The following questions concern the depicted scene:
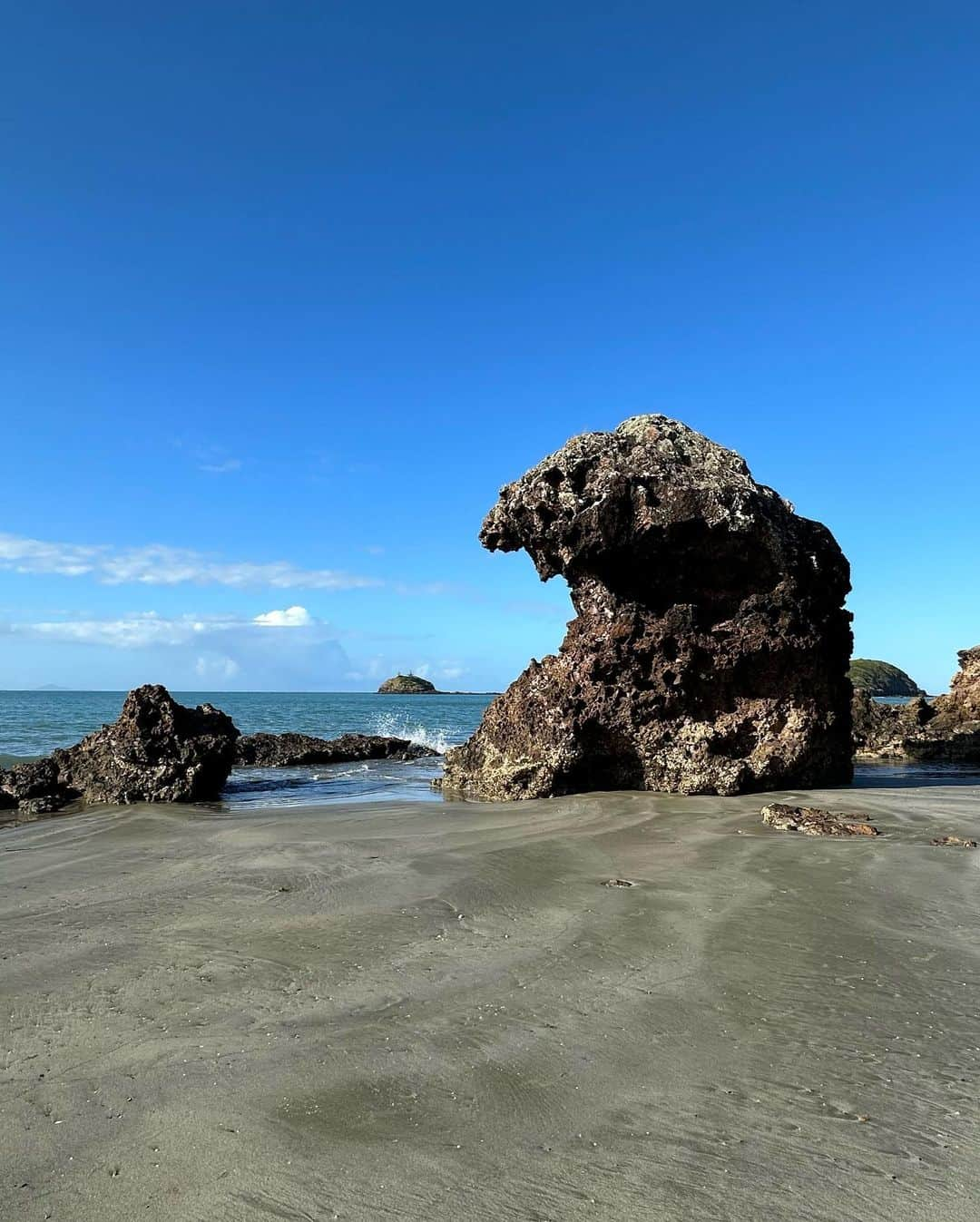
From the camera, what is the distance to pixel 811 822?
28.6ft

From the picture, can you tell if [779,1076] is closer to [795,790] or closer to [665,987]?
[665,987]

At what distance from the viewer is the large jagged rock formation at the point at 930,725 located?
1989 cm

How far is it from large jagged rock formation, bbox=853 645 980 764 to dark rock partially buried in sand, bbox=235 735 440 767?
12702mm

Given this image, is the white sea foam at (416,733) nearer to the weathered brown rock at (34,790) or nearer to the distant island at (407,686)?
the weathered brown rock at (34,790)

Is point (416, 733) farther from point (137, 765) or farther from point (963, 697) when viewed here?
point (137, 765)

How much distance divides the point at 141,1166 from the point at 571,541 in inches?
415

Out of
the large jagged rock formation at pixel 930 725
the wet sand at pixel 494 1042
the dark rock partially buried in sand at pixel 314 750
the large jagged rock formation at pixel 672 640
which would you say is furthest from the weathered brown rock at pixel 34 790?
the large jagged rock formation at pixel 930 725

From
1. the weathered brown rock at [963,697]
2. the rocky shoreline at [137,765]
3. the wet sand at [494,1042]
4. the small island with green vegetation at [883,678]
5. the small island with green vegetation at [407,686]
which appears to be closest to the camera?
the wet sand at [494,1042]

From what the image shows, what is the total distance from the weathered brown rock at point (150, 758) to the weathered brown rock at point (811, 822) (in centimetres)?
896

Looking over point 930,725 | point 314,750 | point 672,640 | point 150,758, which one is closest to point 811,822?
point 672,640

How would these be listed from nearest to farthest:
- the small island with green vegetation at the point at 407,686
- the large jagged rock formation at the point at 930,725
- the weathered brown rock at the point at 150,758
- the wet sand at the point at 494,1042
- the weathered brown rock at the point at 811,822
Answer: the wet sand at the point at 494,1042 → the weathered brown rock at the point at 811,822 → the weathered brown rock at the point at 150,758 → the large jagged rock formation at the point at 930,725 → the small island with green vegetation at the point at 407,686

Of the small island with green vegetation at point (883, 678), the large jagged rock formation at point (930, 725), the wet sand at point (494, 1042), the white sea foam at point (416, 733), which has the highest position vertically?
the small island with green vegetation at point (883, 678)

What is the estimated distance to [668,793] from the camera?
11.9 metres

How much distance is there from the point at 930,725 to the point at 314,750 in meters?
17.8
